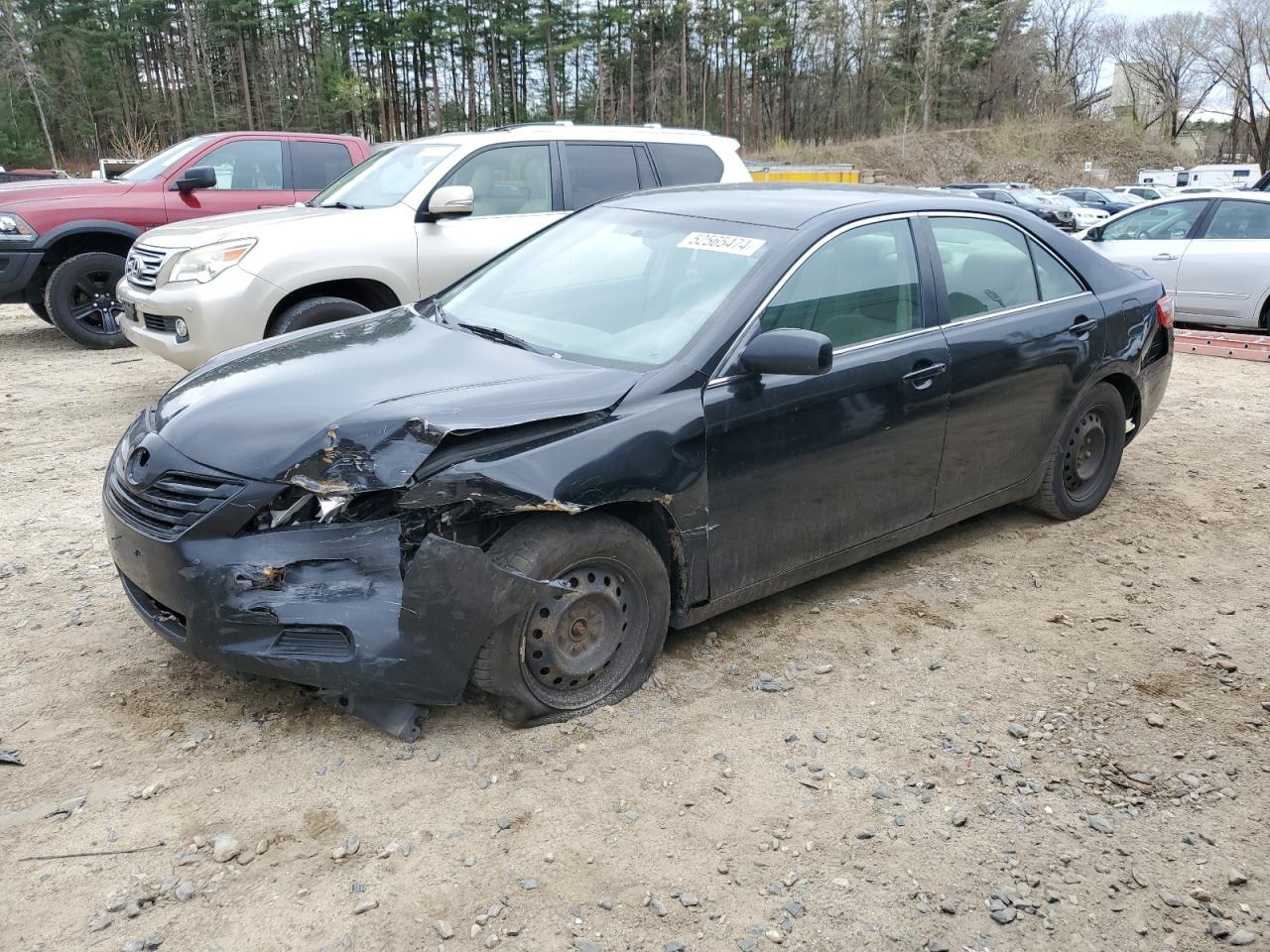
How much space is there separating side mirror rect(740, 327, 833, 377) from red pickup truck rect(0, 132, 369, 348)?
24.7 feet

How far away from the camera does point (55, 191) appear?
9.36 m

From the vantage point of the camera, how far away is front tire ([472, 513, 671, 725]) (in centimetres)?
300

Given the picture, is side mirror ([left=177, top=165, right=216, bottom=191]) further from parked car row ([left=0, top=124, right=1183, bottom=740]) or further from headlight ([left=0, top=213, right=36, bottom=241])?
parked car row ([left=0, top=124, right=1183, bottom=740])

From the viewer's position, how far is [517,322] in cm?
390

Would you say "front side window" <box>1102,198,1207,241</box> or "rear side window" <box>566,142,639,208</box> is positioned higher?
"rear side window" <box>566,142,639,208</box>

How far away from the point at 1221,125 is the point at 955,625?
92097mm

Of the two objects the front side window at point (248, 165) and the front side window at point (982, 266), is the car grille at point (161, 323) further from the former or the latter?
the front side window at point (982, 266)

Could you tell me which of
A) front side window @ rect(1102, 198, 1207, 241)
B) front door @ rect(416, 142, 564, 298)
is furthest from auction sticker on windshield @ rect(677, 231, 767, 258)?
front side window @ rect(1102, 198, 1207, 241)

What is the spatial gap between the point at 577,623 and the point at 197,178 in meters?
7.69

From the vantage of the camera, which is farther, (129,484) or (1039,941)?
(129,484)

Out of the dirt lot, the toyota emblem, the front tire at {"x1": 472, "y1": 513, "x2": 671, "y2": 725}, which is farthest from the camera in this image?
the toyota emblem

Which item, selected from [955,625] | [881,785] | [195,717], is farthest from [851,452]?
[195,717]

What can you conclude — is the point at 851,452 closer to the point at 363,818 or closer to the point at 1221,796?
the point at 1221,796

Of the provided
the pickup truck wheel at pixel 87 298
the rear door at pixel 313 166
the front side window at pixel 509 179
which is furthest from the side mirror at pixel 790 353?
the rear door at pixel 313 166
